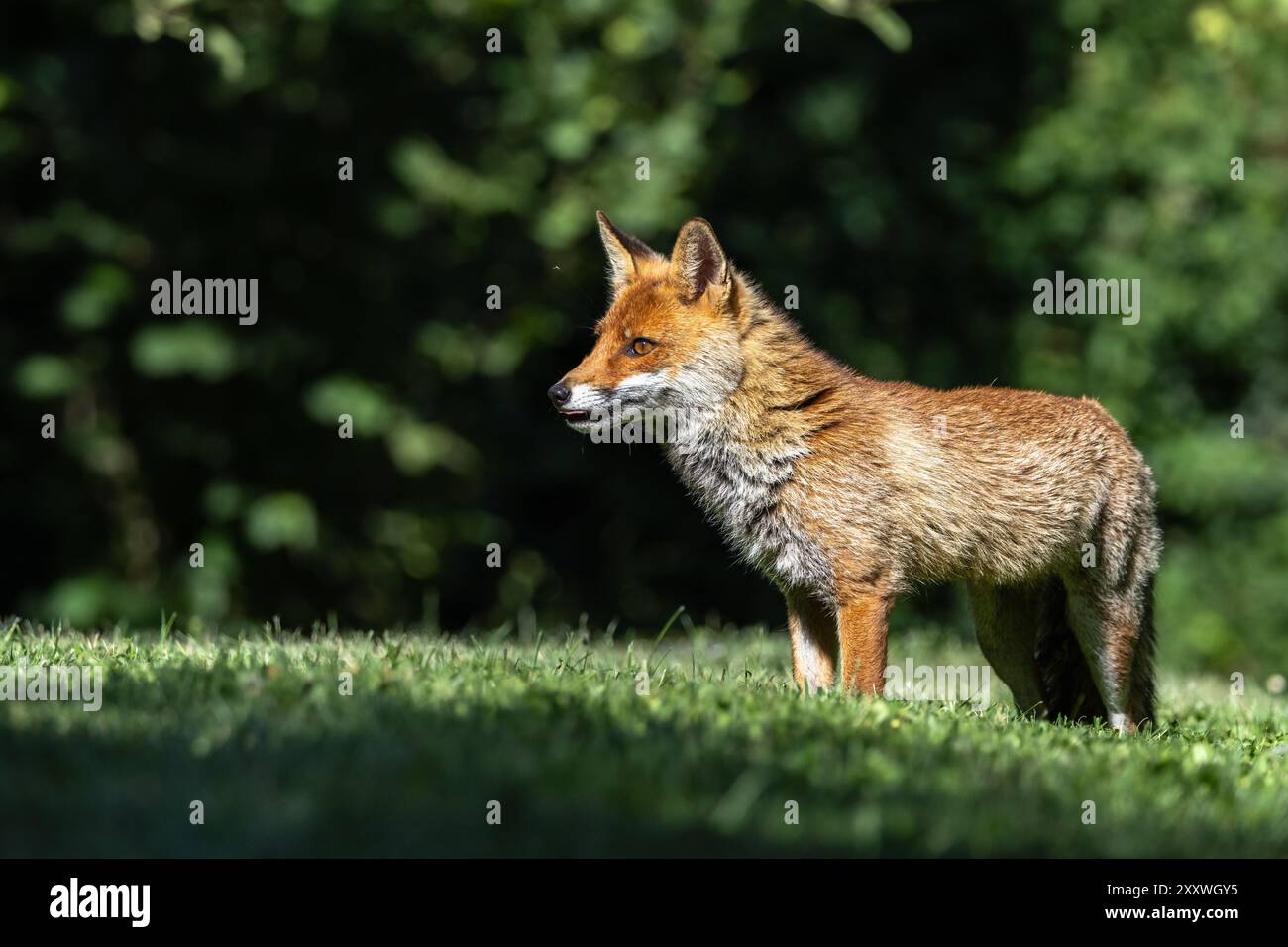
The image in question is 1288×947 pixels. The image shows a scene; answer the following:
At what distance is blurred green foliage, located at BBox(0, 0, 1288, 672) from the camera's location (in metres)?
9.99

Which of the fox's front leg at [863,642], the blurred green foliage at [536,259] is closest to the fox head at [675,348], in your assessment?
the fox's front leg at [863,642]

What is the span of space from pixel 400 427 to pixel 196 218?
1.98 meters

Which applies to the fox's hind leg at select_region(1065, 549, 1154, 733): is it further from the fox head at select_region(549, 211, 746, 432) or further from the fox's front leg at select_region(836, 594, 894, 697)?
the fox head at select_region(549, 211, 746, 432)

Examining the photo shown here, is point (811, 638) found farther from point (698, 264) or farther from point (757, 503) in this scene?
point (698, 264)

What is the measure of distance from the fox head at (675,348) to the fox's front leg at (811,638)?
87cm

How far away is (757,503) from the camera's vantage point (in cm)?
584

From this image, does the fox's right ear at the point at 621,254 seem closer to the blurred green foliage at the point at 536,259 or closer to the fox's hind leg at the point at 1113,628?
the fox's hind leg at the point at 1113,628

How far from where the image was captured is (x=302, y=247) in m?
10.5

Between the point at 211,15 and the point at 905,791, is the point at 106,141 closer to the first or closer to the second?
the point at 211,15

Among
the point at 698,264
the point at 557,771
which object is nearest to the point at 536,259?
the point at 698,264

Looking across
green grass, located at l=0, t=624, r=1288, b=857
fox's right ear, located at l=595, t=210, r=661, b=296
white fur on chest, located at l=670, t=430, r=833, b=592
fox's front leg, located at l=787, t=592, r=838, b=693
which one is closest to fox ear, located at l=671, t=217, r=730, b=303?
fox's right ear, located at l=595, t=210, r=661, b=296

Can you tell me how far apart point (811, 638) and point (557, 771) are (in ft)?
7.95

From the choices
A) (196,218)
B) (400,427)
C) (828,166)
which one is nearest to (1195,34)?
(828,166)
